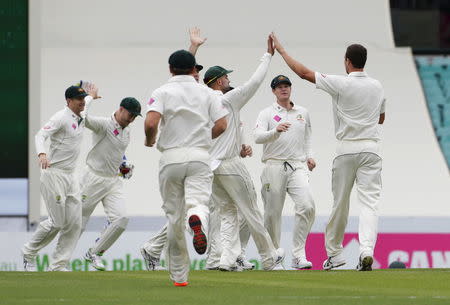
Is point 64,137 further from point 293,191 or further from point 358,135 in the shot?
point 358,135

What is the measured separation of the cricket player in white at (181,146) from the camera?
9.19 m

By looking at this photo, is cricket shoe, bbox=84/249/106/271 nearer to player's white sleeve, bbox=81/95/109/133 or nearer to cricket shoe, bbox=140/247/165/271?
cricket shoe, bbox=140/247/165/271

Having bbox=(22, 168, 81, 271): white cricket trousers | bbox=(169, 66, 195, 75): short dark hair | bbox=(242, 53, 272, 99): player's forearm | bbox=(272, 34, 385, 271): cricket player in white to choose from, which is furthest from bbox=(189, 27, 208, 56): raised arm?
bbox=(22, 168, 81, 271): white cricket trousers

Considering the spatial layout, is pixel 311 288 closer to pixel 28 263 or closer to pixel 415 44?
pixel 28 263

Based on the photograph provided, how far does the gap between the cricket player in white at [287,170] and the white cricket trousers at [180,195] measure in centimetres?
412

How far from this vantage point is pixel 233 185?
38.1ft

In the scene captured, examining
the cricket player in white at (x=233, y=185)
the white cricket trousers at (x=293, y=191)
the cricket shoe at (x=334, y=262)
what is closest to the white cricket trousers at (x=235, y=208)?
the cricket player in white at (x=233, y=185)

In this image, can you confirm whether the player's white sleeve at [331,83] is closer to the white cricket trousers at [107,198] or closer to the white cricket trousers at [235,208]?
the white cricket trousers at [235,208]

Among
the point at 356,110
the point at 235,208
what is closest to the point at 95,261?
the point at 235,208

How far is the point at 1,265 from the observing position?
55.9 feet

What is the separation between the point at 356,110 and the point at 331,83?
13.8 inches

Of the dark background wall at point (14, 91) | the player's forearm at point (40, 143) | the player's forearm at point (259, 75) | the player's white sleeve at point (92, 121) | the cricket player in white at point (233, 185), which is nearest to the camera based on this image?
the player's forearm at point (259, 75)

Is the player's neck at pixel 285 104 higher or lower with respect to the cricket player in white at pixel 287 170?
higher

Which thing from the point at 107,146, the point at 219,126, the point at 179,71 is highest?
the point at 179,71
